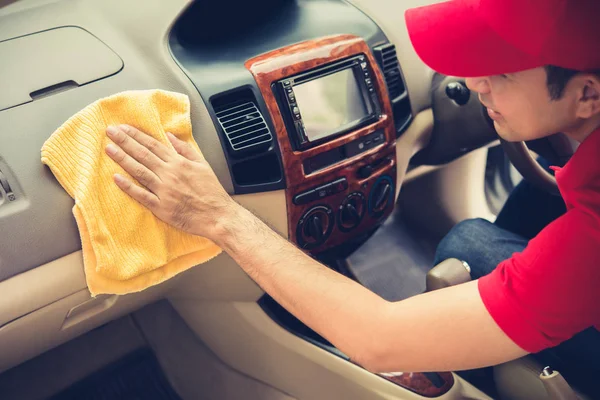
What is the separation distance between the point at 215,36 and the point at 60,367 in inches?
35.4

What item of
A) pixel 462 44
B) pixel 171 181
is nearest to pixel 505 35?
pixel 462 44

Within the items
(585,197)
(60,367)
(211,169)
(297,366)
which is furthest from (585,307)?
(60,367)

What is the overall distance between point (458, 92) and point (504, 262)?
2.09 ft

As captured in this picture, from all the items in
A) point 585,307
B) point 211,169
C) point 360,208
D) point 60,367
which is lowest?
point 60,367

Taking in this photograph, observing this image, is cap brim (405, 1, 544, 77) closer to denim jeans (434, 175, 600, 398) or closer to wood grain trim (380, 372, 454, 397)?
denim jeans (434, 175, 600, 398)

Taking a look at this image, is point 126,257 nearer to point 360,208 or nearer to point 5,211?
point 5,211

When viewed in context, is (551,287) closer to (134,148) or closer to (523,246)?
(523,246)

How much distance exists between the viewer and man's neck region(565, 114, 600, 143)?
78 centimetres

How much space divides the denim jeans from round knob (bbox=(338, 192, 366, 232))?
0.59 ft

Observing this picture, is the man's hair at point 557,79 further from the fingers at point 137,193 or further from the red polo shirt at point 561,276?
the fingers at point 137,193

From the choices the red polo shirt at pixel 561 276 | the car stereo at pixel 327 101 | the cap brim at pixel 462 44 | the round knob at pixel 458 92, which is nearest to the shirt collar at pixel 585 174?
the red polo shirt at pixel 561 276

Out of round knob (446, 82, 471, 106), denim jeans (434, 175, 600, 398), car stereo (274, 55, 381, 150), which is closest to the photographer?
denim jeans (434, 175, 600, 398)

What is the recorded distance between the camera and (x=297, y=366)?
130 centimetres

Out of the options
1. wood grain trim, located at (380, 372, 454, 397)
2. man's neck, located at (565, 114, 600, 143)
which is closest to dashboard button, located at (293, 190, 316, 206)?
wood grain trim, located at (380, 372, 454, 397)
